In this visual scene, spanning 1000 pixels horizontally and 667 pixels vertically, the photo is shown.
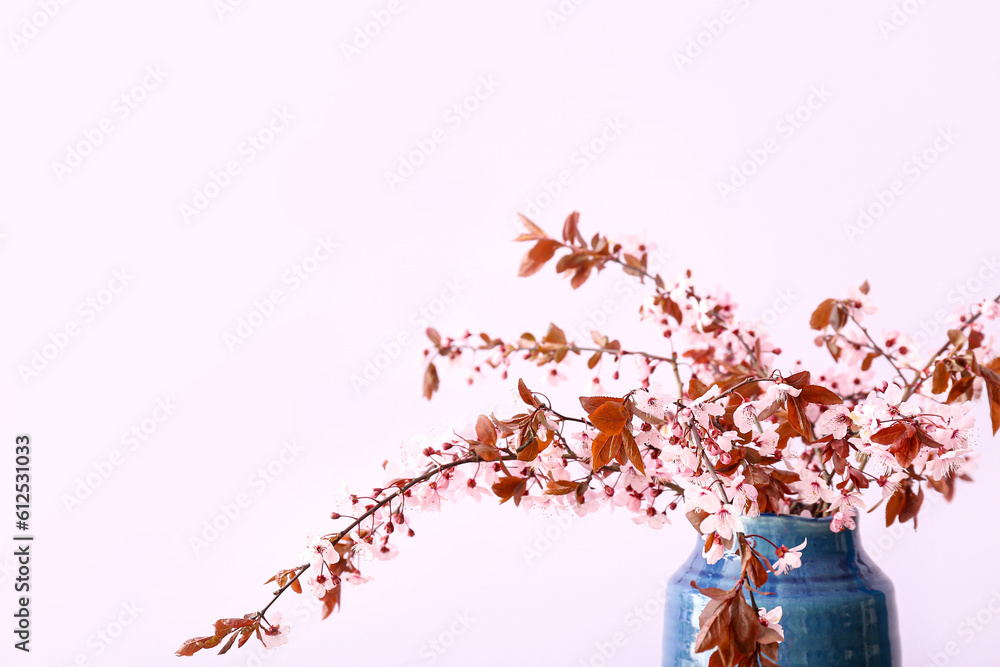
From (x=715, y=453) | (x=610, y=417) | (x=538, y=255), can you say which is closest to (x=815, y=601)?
(x=715, y=453)

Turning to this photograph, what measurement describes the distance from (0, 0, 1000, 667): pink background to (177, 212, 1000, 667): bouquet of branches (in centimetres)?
50

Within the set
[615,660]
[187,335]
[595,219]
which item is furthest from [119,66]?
[615,660]

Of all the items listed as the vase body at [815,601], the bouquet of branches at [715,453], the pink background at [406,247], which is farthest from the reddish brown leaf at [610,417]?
the pink background at [406,247]

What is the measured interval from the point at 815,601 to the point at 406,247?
83 centimetres

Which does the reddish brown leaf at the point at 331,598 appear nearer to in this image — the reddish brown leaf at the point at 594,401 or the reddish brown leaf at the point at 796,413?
the reddish brown leaf at the point at 594,401

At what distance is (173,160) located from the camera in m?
1.29

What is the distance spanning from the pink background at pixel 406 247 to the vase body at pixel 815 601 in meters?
0.56

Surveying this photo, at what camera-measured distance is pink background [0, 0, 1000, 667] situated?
125 cm

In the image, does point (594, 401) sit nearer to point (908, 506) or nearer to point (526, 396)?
point (526, 396)

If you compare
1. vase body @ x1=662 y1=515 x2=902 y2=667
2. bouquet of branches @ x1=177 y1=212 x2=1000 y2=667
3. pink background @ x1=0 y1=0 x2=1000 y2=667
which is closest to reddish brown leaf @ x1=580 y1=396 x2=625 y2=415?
bouquet of branches @ x1=177 y1=212 x2=1000 y2=667

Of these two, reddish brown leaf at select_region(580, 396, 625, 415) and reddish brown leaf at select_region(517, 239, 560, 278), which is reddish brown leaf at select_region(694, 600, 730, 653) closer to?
reddish brown leaf at select_region(580, 396, 625, 415)

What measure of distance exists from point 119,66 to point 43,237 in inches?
11.5

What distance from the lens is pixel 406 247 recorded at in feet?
4.32

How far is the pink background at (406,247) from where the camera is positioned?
1.25m
